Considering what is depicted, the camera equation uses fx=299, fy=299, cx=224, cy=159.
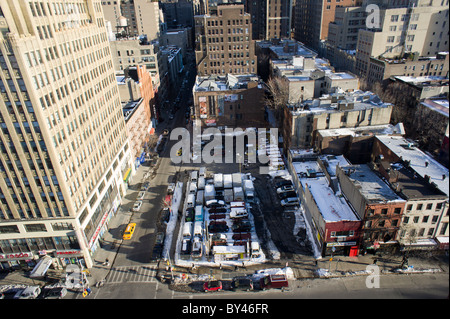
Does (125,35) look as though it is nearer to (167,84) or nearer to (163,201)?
(167,84)

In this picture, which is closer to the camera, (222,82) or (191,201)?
(191,201)

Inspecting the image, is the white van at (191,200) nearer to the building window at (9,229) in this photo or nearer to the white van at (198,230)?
the white van at (198,230)

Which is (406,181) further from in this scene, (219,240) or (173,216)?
(173,216)

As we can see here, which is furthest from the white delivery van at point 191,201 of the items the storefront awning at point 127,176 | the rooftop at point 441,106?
the rooftop at point 441,106

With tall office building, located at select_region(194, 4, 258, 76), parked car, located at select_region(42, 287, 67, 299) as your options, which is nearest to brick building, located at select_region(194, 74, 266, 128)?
tall office building, located at select_region(194, 4, 258, 76)

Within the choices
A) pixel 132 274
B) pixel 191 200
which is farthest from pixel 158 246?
pixel 191 200
